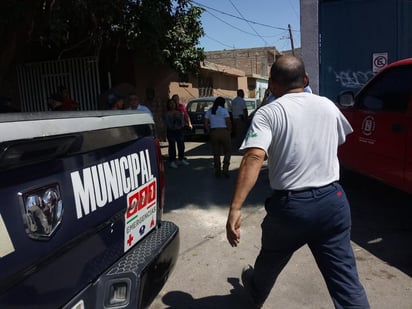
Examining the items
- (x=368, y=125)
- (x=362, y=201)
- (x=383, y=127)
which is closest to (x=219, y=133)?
(x=362, y=201)

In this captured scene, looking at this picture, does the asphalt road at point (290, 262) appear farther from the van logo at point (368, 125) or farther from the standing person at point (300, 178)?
the van logo at point (368, 125)

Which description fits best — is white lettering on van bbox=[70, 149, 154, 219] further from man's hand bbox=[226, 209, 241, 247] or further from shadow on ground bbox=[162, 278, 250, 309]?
shadow on ground bbox=[162, 278, 250, 309]

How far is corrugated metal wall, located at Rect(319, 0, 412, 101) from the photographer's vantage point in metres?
6.62

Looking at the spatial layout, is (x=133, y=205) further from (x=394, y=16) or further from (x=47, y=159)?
(x=394, y=16)

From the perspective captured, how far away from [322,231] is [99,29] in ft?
28.6

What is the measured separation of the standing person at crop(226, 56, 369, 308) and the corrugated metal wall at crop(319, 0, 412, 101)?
494 cm

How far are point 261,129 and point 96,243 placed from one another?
1.08 m

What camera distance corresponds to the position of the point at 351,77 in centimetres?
723

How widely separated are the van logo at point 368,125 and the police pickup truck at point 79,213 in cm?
318

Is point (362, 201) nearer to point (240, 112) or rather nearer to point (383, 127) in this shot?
point (383, 127)

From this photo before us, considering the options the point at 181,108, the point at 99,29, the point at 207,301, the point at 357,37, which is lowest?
the point at 207,301

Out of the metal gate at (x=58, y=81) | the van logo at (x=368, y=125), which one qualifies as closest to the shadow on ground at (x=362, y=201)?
the van logo at (x=368, y=125)

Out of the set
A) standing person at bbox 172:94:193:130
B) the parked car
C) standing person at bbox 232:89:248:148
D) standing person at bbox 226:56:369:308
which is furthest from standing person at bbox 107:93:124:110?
the parked car

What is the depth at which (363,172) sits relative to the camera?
511cm
